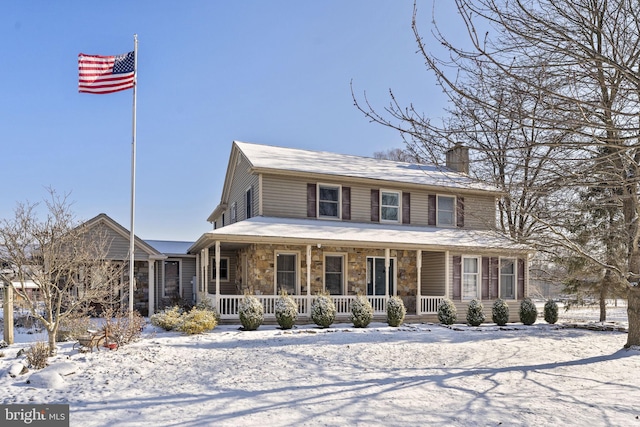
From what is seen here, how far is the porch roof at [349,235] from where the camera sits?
47.8 ft

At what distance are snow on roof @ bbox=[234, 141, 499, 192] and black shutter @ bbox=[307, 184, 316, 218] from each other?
688mm

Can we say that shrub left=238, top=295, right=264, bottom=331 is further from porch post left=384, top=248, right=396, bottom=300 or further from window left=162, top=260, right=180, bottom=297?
window left=162, top=260, right=180, bottom=297

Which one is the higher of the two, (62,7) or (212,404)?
(62,7)

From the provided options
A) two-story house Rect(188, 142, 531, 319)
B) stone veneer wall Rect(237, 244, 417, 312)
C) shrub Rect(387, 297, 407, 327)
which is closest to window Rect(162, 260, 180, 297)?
two-story house Rect(188, 142, 531, 319)

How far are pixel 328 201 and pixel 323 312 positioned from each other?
4944mm

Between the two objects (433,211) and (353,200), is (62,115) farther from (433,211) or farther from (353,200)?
(433,211)

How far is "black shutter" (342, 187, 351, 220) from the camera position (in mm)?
17859

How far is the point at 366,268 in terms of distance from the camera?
17453 mm

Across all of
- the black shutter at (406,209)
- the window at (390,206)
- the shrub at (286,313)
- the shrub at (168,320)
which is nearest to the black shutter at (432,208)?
the black shutter at (406,209)

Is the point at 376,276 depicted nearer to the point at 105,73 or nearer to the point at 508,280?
the point at 508,280

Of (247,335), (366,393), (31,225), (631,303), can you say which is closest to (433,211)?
(631,303)

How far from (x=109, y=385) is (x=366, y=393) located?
160 inches

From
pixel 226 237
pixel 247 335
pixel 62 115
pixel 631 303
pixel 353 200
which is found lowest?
pixel 247 335

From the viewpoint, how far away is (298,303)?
1588 cm
